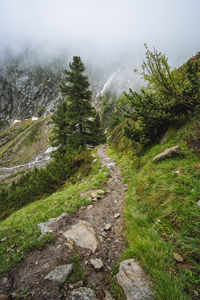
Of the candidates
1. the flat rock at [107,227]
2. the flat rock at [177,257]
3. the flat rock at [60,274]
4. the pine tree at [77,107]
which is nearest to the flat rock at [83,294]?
the flat rock at [60,274]

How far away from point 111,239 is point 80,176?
6.18 meters

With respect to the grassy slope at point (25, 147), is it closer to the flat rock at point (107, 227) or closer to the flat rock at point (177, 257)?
the flat rock at point (107, 227)

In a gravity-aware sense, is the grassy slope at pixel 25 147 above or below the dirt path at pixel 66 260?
above

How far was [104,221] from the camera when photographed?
4016mm

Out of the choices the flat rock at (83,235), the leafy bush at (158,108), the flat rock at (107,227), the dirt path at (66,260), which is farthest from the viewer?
the leafy bush at (158,108)

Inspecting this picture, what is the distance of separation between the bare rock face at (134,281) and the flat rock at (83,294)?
48 cm

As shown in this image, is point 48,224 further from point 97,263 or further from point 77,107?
point 77,107

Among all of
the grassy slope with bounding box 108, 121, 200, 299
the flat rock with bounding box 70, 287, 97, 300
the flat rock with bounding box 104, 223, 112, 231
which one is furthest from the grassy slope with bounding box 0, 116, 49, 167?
the flat rock with bounding box 70, 287, 97, 300

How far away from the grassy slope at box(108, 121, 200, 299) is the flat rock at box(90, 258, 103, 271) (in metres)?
0.55

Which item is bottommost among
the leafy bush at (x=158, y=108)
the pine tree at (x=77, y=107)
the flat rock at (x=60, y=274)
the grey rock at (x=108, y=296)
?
the grey rock at (x=108, y=296)

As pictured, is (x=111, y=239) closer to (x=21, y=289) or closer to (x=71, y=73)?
(x=21, y=289)

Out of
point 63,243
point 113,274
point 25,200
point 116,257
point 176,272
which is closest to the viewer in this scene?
point 176,272

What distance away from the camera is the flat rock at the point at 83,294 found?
1906mm

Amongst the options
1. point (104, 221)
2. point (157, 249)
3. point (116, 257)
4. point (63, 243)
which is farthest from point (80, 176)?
point (157, 249)
